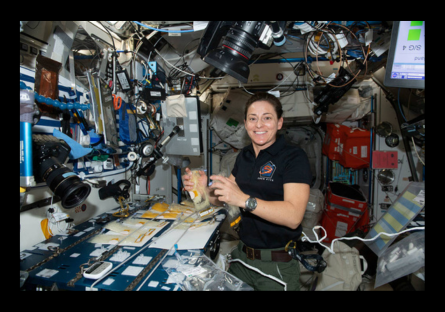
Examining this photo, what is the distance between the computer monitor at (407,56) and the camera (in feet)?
4.68

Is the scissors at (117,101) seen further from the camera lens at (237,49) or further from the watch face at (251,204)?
the watch face at (251,204)

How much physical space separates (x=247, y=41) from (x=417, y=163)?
4.08 metres

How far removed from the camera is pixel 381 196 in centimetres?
405

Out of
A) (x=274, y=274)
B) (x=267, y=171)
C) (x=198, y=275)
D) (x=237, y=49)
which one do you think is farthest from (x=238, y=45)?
(x=274, y=274)

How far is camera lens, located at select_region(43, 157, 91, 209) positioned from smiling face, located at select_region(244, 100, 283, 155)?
4.14 feet

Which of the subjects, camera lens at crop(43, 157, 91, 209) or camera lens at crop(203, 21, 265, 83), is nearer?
camera lens at crop(43, 157, 91, 209)

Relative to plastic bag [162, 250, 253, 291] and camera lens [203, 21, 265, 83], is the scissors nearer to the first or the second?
camera lens [203, 21, 265, 83]

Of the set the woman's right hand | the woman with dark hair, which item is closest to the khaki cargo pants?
the woman with dark hair

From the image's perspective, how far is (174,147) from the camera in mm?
3166

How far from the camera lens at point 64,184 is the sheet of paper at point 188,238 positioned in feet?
2.23

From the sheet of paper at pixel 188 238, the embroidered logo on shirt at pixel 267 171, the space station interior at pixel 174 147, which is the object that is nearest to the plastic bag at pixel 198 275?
the space station interior at pixel 174 147

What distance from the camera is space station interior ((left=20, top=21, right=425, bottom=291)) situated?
1381 mm

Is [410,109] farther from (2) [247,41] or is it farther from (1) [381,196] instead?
(2) [247,41]

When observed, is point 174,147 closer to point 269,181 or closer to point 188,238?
point 188,238
